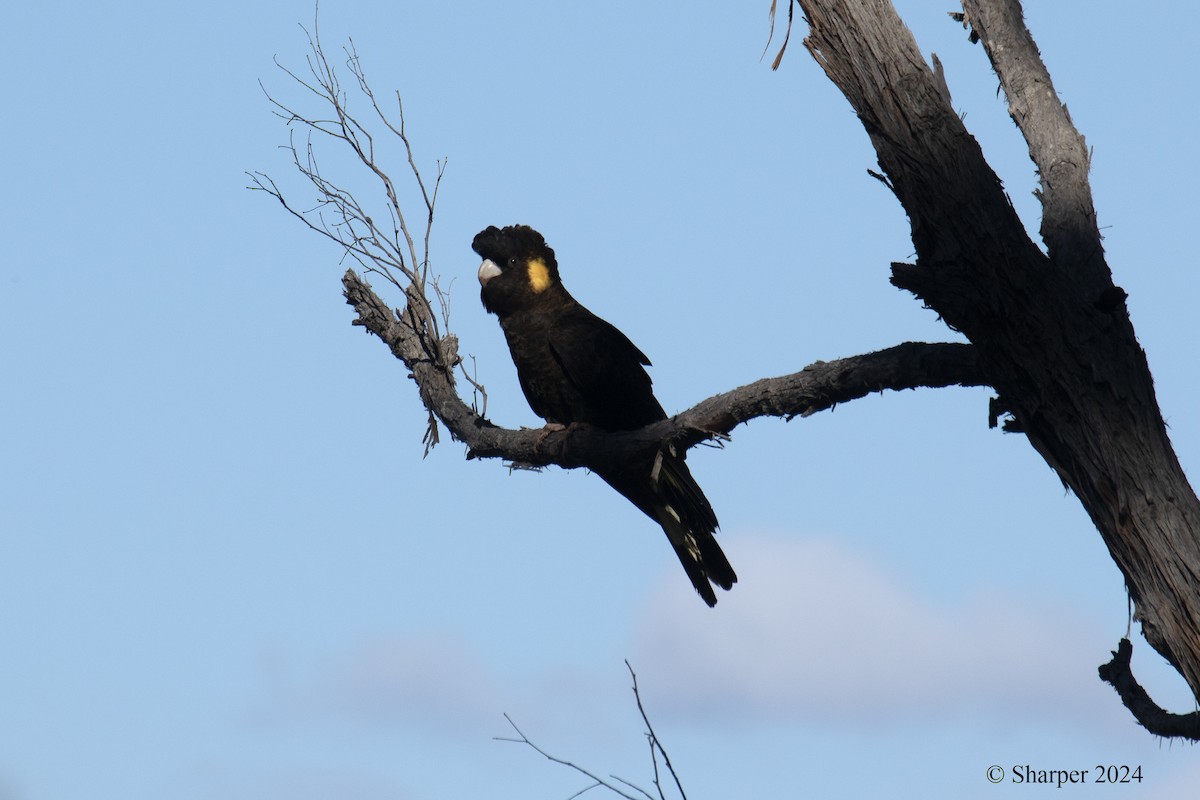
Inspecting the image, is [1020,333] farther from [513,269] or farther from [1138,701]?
[513,269]

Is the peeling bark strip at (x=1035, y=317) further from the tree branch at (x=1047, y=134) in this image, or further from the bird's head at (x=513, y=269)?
the bird's head at (x=513, y=269)

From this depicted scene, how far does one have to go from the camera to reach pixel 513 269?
5.46 meters

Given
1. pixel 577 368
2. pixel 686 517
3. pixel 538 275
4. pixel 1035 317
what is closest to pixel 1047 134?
pixel 1035 317

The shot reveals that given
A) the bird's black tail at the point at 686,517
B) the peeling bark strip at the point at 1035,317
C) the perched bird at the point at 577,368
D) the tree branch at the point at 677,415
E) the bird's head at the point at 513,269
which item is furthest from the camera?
the bird's head at the point at 513,269

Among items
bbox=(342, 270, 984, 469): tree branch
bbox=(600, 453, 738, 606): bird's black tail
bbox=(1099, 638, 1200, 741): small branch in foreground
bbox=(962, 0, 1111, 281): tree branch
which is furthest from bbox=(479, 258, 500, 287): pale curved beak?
bbox=(1099, 638, 1200, 741): small branch in foreground

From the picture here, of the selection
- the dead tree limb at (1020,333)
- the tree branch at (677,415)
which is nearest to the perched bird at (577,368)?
the tree branch at (677,415)

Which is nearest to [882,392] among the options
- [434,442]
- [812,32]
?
[812,32]

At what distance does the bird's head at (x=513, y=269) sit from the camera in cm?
544

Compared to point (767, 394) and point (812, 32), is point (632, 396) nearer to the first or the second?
point (767, 394)

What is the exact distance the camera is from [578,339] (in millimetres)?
5258

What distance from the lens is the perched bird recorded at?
4832 mm

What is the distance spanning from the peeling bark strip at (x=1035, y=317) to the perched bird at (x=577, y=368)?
6.33ft

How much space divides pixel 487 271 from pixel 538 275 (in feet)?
0.76

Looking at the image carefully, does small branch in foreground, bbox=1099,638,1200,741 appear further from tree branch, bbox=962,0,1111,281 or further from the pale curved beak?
the pale curved beak
